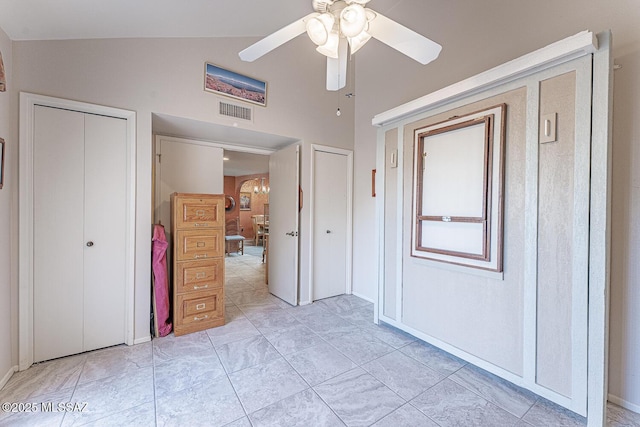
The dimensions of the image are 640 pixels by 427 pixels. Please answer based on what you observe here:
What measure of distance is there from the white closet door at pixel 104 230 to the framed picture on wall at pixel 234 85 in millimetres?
975

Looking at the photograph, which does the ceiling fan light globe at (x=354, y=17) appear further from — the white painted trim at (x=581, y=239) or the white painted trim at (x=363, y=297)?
the white painted trim at (x=363, y=297)

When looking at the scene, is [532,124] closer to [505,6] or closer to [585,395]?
[505,6]

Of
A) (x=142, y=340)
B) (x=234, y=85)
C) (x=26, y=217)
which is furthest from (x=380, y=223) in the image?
(x=26, y=217)

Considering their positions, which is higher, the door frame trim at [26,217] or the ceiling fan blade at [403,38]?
the ceiling fan blade at [403,38]

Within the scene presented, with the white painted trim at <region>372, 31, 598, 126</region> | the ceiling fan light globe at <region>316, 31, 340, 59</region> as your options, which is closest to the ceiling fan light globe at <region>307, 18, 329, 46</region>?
the ceiling fan light globe at <region>316, 31, 340, 59</region>

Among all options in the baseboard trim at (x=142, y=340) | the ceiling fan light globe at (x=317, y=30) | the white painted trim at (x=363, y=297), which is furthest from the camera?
the white painted trim at (x=363, y=297)

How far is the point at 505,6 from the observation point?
93.2 inches

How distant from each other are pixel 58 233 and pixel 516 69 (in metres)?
3.77

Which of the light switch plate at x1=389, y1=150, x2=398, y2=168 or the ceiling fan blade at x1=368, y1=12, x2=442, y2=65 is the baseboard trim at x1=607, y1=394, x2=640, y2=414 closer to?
the light switch plate at x1=389, y1=150, x2=398, y2=168

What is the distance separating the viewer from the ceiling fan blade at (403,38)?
1.52 meters

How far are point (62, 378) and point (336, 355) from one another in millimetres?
2144

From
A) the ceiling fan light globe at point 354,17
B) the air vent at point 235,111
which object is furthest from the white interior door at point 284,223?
the ceiling fan light globe at point 354,17

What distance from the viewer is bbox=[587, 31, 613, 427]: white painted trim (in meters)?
1.47

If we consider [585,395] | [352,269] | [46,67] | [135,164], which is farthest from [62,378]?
[585,395]
